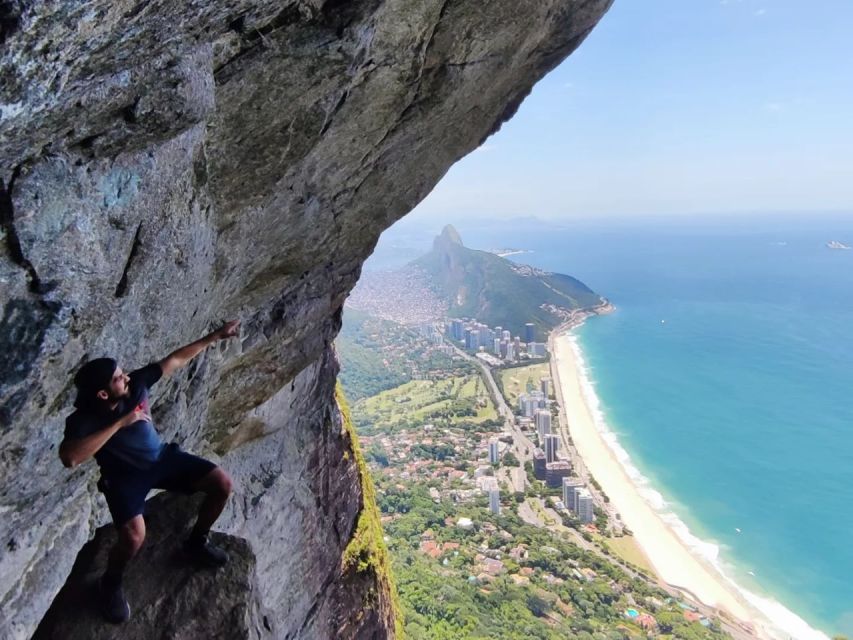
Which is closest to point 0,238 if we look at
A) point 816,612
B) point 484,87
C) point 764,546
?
point 484,87

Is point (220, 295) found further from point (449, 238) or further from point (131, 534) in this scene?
point (449, 238)

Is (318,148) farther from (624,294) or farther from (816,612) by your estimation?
(624,294)

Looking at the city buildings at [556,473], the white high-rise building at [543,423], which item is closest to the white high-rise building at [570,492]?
the city buildings at [556,473]

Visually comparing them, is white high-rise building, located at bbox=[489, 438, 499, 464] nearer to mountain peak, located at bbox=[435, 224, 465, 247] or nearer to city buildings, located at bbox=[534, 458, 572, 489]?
city buildings, located at bbox=[534, 458, 572, 489]

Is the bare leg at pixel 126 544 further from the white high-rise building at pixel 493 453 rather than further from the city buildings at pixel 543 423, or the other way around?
the city buildings at pixel 543 423

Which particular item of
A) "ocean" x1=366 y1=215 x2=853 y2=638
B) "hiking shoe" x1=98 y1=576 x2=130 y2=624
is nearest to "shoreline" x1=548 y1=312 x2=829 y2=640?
"ocean" x1=366 y1=215 x2=853 y2=638

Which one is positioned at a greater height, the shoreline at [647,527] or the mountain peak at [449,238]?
the mountain peak at [449,238]
